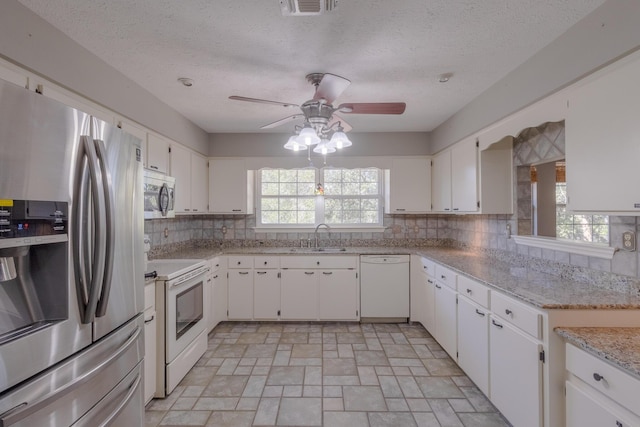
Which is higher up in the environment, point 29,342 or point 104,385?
point 29,342

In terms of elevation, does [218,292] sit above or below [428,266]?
below

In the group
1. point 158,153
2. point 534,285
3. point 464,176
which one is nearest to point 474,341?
point 534,285

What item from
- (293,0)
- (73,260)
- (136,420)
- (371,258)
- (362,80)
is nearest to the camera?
(73,260)

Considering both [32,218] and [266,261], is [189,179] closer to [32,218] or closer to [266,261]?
[266,261]

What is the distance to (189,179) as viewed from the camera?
3.44m

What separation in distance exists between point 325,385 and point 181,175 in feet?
8.42

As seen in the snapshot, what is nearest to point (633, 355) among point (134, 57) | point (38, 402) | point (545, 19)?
point (545, 19)

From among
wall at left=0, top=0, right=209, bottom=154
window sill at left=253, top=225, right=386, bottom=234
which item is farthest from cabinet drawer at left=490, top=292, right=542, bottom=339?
wall at left=0, top=0, right=209, bottom=154

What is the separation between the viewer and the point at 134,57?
6.68ft

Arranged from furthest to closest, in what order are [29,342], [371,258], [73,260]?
[371,258] < [73,260] < [29,342]

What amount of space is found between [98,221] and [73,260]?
0.57 feet

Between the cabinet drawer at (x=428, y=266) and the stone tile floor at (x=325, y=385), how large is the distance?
0.72 meters

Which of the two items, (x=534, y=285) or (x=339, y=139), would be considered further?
(x=339, y=139)

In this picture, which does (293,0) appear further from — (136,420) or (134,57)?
(136,420)
